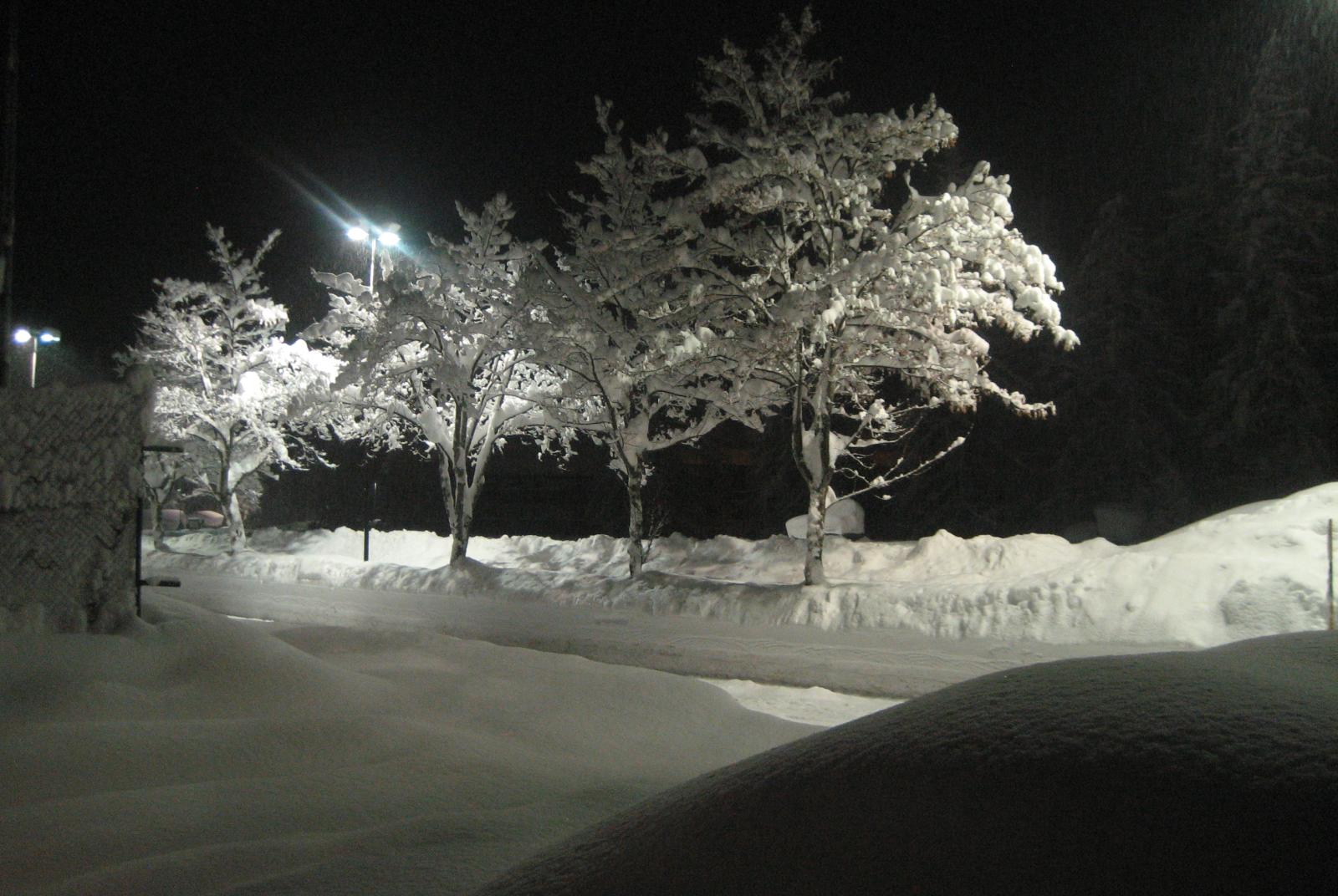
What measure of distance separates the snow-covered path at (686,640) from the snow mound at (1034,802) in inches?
269

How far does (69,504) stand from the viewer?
7.59 m

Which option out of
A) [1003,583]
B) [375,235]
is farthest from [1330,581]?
[375,235]

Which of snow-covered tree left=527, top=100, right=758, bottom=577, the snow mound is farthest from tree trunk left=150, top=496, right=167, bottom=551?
the snow mound

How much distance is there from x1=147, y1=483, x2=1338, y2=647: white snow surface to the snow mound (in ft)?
30.8

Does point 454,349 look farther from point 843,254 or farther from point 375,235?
point 843,254

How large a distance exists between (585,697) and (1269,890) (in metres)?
6.79

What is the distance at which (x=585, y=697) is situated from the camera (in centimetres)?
820

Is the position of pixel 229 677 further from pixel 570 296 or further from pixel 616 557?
pixel 616 557

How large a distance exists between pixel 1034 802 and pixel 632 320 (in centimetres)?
1779

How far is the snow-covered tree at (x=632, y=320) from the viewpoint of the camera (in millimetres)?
16312

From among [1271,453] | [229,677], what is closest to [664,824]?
[229,677]

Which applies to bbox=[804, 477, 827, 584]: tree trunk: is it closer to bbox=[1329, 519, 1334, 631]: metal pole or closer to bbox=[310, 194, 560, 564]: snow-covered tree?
bbox=[310, 194, 560, 564]: snow-covered tree

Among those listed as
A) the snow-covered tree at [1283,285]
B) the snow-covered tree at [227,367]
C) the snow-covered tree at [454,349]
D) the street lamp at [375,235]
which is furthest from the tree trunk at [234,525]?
the snow-covered tree at [1283,285]

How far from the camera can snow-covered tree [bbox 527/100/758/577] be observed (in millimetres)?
16312
